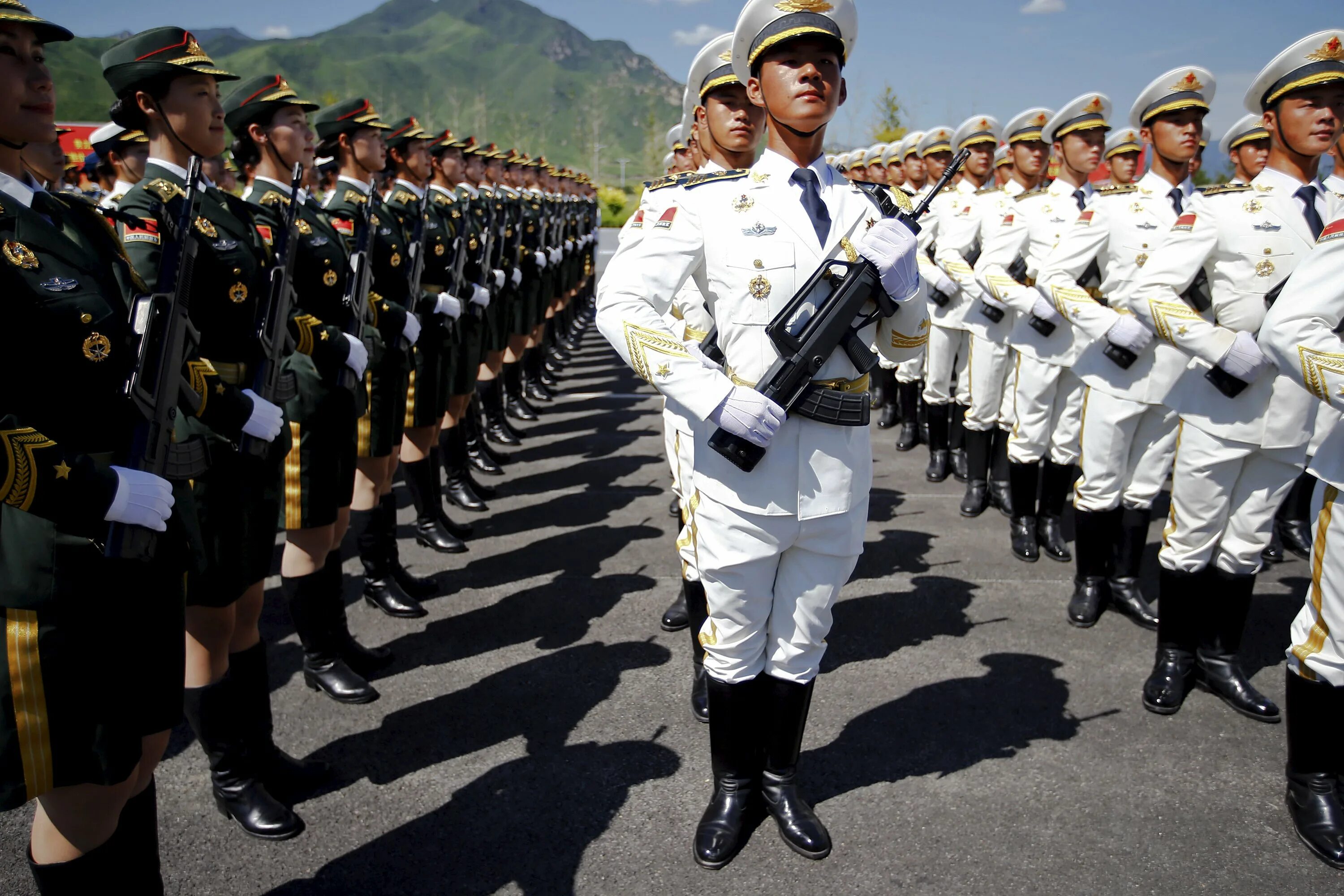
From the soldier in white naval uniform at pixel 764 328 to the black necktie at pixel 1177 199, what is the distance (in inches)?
95.9

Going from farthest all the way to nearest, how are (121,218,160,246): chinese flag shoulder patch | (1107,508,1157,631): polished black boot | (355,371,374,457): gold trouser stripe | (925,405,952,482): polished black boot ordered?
(925,405,952,482): polished black boot, (1107,508,1157,631): polished black boot, (355,371,374,457): gold trouser stripe, (121,218,160,246): chinese flag shoulder patch

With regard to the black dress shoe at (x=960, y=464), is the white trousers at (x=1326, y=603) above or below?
above

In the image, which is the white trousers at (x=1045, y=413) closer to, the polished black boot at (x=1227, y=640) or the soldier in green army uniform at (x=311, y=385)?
the polished black boot at (x=1227, y=640)

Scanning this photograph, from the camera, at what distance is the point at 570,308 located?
15688 millimetres

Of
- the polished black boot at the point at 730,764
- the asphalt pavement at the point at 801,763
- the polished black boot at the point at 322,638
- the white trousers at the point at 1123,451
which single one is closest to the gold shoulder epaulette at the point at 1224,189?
the white trousers at the point at 1123,451

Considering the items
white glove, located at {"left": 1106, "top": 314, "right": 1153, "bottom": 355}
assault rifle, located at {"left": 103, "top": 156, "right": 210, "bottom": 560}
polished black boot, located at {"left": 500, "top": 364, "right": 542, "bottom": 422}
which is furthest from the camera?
polished black boot, located at {"left": 500, "top": 364, "right": 542, "bottom": 422}

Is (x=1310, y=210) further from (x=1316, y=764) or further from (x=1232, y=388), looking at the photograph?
(x=1316, y=764)

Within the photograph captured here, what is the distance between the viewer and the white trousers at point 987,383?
20.6ft

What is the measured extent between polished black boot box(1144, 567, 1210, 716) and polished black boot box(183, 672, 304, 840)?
10.6ft

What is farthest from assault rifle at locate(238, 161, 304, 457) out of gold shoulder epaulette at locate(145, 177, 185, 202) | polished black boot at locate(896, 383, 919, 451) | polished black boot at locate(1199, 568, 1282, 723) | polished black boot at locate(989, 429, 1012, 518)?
polished black boot at locate(896, 383, 919, 451)

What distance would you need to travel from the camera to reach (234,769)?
2.84 metres

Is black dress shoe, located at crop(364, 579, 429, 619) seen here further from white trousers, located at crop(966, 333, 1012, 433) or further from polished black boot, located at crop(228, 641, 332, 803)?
white trousers, located at crop(966, 333, 1012, 433)

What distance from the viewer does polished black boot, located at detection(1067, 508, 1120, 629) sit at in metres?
4.43

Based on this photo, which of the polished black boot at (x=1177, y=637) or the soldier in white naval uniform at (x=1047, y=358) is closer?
the polished black boot at (x=1177, y=637)
